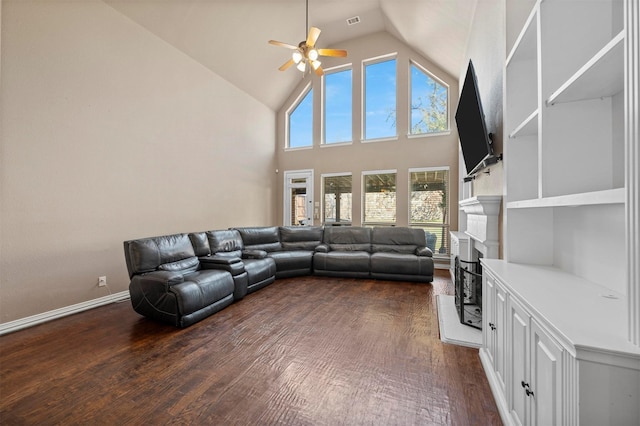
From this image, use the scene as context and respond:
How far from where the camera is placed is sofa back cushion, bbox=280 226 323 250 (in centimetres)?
561

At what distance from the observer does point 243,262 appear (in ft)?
13.3

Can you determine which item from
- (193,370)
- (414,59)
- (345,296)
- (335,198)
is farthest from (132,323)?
(414,59)

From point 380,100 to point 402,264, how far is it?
4283 millimetres

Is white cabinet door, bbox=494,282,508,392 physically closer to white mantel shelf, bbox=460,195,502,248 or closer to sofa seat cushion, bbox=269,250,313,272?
white mantel shelf, bbox=460,195,502,248

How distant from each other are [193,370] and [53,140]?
3.19m

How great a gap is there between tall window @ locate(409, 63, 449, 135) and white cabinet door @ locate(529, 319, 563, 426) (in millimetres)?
5838

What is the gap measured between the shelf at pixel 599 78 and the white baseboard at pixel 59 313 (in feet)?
16.1

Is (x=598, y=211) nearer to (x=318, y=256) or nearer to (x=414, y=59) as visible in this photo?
(x=318, y=256)

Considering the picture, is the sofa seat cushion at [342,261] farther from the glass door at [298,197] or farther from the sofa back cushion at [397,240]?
the glass door at [298,197]

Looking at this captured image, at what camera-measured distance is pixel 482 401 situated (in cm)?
172

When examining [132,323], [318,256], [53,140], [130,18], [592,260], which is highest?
[130,18]

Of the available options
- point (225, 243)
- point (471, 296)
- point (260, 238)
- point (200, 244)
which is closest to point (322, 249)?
point (260, 238)

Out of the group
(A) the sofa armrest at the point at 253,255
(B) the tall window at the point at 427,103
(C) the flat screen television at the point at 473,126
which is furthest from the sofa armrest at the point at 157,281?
(B) the tall window at the point at 427,103

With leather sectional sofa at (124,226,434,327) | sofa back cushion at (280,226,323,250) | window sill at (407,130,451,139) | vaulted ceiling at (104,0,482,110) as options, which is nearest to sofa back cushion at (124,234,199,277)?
leather sectional sofa at (124,226,434,327)
